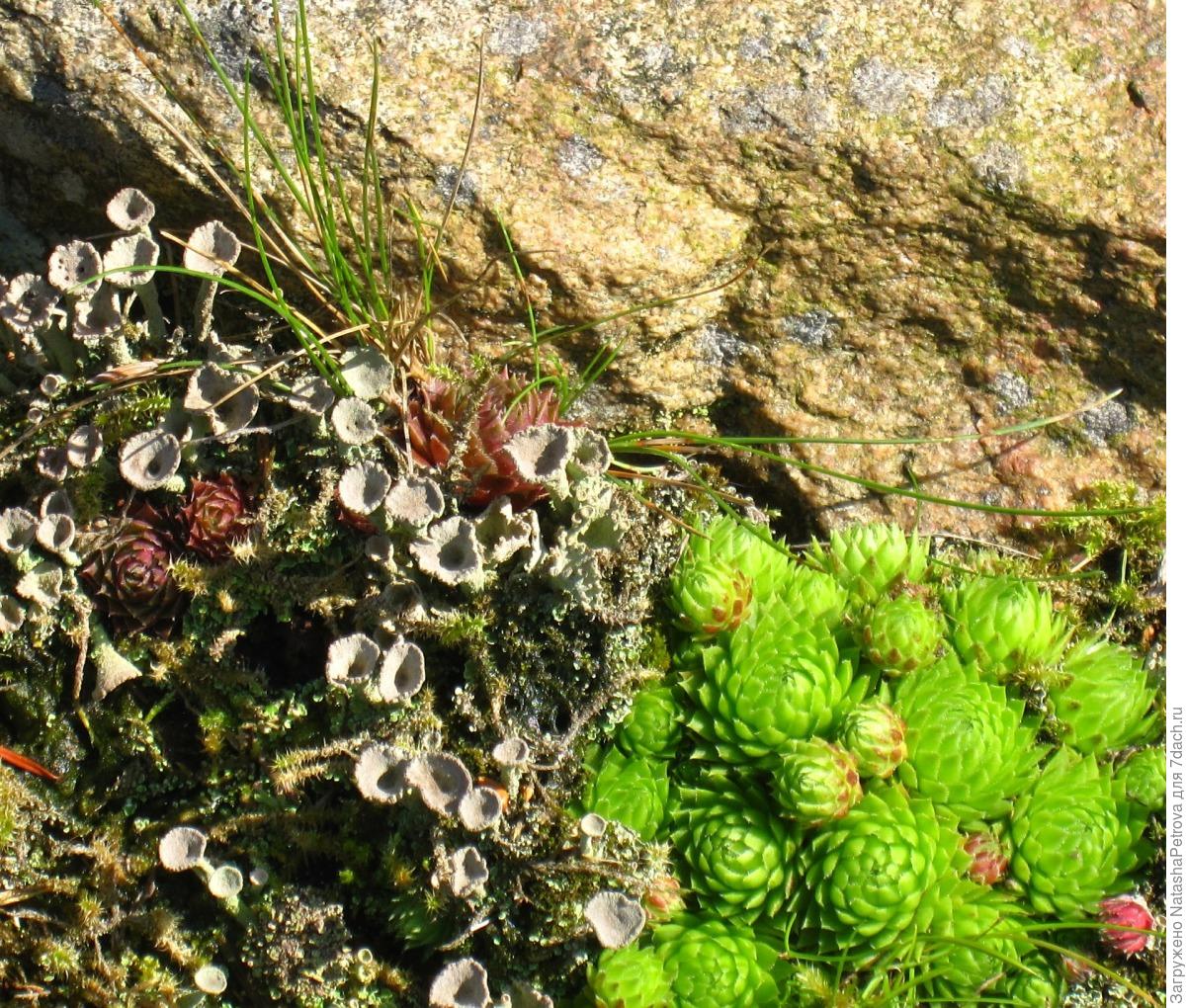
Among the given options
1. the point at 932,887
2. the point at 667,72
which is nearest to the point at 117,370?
the point at 667,72

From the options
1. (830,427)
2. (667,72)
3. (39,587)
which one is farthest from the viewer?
(830,427)

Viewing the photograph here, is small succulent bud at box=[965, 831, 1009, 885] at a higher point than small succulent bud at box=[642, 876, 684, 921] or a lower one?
higher

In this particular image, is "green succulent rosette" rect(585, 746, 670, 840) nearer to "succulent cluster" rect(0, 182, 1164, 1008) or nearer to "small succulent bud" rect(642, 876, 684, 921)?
"succulent cluster" rect(0, 182, 1164, 1008)

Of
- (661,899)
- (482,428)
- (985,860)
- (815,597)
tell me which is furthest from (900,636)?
(482,428)

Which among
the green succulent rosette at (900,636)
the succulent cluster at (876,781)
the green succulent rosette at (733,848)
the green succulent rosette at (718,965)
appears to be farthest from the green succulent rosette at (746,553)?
the green succulent rosette at (718,965)

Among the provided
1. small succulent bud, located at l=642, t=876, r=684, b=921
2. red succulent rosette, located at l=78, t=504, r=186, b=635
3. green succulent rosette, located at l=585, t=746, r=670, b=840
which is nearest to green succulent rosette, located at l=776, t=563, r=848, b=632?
green succulent rosette, located at l=585, t=746, r=670, b=840

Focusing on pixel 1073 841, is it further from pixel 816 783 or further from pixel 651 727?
pixel 651 727

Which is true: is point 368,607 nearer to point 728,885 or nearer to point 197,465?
point 197,465

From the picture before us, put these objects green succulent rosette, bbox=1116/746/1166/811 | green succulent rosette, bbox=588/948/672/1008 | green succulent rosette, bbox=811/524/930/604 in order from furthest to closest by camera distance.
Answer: green succulent rosette, bbox=811/524/930/604 → green succulent rosette, bbox=1116/746/1166/811 → green succulent rosette, bbox=588/948/672/1008
